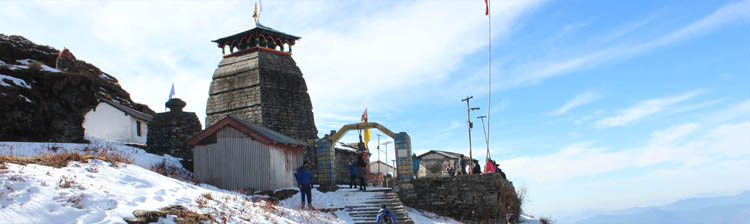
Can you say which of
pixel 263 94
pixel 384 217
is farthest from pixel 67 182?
pixel 263 94

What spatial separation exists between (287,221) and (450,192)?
11653 mm

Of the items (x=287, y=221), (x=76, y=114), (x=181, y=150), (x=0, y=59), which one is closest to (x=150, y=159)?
(x=76, y=114)

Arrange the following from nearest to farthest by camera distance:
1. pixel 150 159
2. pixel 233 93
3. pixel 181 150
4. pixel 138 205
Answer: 1. pixel 138 205
2. pixel 150 159
3. pixel 181 150
4. pixel 233 93

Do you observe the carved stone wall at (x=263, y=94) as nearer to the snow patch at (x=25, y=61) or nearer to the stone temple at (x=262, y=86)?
the stone temple at (x=262, y=86)

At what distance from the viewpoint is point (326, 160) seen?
81.8 feet

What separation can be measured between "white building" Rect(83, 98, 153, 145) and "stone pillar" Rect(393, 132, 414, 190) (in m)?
19.7

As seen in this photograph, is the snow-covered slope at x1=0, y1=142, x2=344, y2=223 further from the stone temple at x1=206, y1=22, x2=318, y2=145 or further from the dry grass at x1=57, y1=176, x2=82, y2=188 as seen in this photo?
the stone temple at x1=206, y1=22, x2=318, y2=145

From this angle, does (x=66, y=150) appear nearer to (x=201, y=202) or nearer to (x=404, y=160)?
(x=201, y=202)

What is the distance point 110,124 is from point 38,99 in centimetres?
1189

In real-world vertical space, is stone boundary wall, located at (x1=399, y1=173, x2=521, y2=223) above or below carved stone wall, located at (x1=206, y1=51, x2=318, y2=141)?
below

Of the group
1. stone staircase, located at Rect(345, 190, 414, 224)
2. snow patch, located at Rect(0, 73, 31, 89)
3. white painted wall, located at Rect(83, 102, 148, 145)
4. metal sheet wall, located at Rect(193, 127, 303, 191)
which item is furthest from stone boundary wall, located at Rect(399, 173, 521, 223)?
white painted wall, located at Rect(83, 102, 148, 145)

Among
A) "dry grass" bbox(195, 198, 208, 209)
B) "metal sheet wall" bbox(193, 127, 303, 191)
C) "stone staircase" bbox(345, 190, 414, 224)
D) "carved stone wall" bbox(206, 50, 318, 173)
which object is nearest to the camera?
"dry grass" bbox(195, 198, 208, 209)

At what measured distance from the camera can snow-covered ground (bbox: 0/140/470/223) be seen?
386 inches

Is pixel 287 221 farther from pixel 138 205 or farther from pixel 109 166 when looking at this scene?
pixel 109 166
